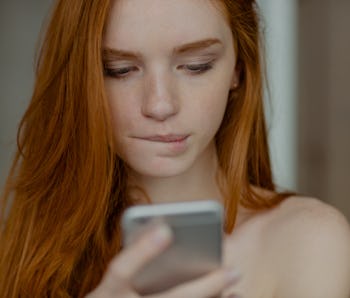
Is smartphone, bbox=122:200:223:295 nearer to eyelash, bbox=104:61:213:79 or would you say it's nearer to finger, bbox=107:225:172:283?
finger, bbox=107:225:172:283

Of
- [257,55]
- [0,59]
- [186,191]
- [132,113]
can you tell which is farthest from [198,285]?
[0,59]

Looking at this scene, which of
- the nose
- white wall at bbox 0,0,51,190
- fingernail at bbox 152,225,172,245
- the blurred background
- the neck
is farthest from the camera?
white wall at bbox 0,0,51,190

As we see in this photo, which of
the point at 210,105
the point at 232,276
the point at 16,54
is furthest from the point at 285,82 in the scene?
the point at 232,276

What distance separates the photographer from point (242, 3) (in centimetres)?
152

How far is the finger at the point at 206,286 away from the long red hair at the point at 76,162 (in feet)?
1.62

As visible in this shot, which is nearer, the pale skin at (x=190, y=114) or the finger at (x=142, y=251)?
the finger at (x=142, y=251)

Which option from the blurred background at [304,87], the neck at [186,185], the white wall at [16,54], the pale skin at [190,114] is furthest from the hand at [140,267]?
the white wall at [16,54]

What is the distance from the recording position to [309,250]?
1.44m

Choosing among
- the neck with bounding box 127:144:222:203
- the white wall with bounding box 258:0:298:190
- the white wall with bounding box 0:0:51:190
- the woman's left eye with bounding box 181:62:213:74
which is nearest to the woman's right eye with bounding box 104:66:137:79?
the woman's left eye with bounding box 181:62:213:74

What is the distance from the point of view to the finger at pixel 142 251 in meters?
0.91

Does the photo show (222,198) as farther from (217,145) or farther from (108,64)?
(108,64)

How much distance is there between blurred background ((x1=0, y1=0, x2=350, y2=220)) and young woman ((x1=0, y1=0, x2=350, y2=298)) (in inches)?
71.8

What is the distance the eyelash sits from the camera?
137cm

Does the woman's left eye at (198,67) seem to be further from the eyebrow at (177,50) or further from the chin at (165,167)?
the chin at (165,167)
